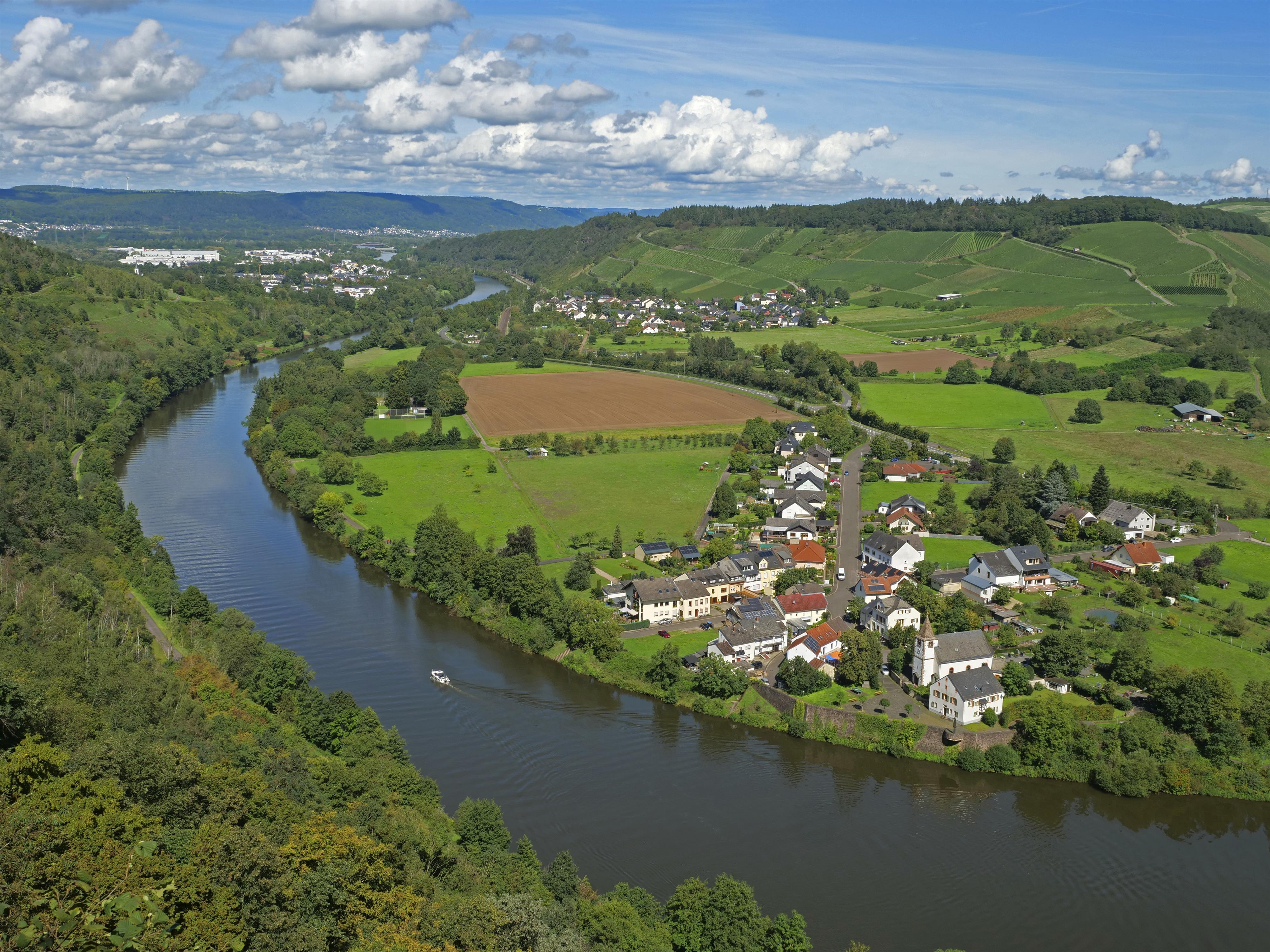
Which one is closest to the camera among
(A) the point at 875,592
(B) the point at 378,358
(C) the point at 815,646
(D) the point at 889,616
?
(C) the point at 815,646

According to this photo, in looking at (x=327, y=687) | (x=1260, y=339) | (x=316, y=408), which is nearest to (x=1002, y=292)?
(x=1260, y=339)

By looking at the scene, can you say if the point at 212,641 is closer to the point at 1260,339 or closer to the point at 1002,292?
the point at 1260,339

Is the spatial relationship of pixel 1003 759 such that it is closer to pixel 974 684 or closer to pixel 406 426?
pixel 974 684

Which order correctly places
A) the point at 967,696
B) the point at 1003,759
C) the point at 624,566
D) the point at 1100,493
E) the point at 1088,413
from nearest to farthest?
the point at 1003,759 → the point at 967,696 → the point at 624,566 → the point at 1100,493 → the point at 1088,413

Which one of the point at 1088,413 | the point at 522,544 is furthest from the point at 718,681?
the point at 1088,413

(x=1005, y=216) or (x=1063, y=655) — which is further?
(x=1005, y=216)

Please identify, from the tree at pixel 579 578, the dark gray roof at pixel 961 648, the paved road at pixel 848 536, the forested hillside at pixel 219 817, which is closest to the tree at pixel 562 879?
the forested hillside at pixel 219 817

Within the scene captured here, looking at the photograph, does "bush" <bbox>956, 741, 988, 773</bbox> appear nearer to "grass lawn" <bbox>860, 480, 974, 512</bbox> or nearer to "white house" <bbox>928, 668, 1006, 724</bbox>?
"white house" <bbox>928, 668, 1006, 724</bbox>
